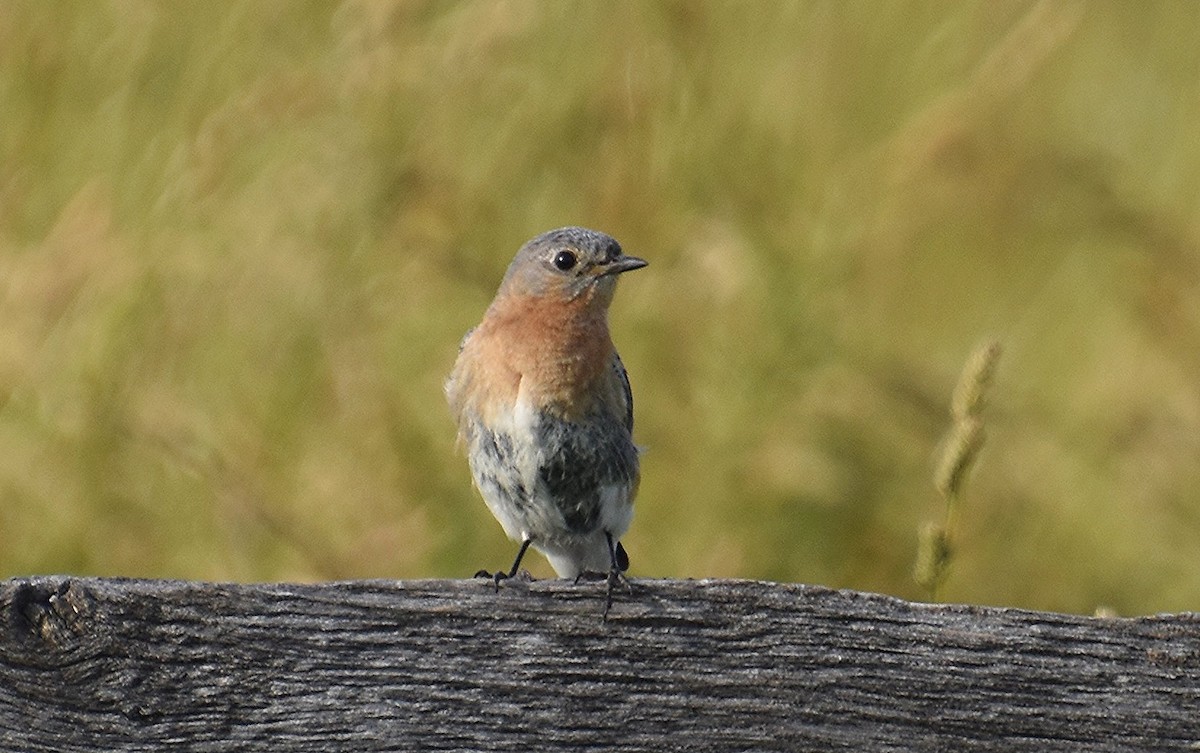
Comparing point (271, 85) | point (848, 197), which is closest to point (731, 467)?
point (848, 197)

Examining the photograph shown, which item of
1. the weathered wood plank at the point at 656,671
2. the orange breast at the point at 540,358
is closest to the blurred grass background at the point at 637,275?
the orange breast at the point at 540,358

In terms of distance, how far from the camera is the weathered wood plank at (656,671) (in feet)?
6.72

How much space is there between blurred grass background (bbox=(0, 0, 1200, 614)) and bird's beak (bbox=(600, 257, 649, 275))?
177mm

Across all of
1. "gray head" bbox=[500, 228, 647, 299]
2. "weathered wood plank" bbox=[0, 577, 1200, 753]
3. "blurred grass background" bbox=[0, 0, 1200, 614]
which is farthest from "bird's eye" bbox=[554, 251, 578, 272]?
"weathered wood plank" bbox=[0, 577, 1200, 753]

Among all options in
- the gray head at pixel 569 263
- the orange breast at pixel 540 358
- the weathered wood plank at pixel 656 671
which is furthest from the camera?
the gray head at pixel 569 263

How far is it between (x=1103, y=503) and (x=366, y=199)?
Result: 191cm

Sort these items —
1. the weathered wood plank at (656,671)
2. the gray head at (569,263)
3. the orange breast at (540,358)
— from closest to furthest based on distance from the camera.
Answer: the weathered wood plank at (656,671) → the orange breast at (540,358) → the gray head at (569,263)

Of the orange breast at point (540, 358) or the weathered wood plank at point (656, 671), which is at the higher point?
the orange breast at point (540, 358)

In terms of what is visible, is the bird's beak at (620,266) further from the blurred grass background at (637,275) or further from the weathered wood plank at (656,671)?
the weathered wood plank at (656,671)

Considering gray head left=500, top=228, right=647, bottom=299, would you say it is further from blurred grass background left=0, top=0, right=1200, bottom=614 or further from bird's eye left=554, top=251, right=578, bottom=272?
blurred grass background left=0, top=0, right=1200, bottom=614

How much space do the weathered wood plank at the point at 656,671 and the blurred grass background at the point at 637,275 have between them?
1702 mm

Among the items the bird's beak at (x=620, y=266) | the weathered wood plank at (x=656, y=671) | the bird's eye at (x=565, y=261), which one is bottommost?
the weathered wood plank at (x=656, y=671)

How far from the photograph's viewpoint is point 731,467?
4012mm

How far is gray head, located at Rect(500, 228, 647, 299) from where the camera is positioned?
3.90 m
